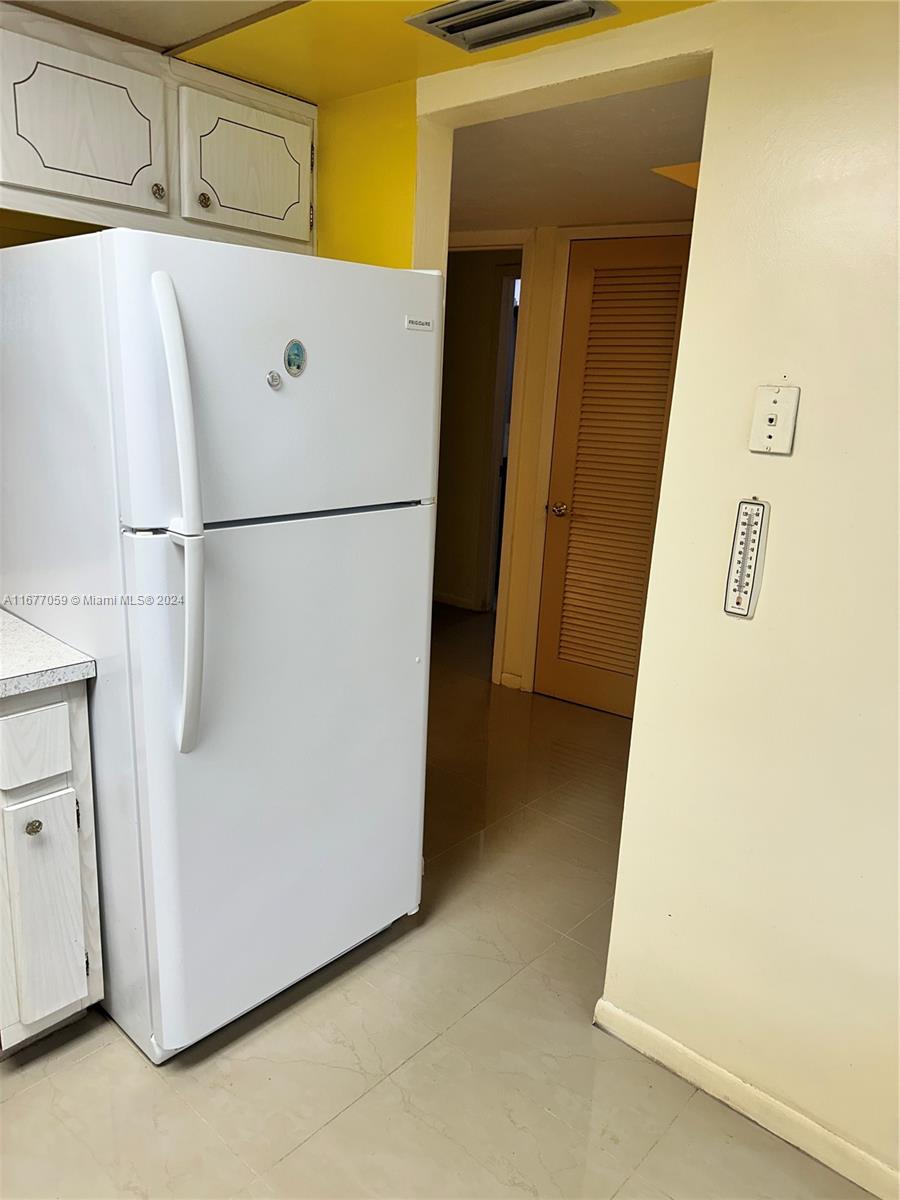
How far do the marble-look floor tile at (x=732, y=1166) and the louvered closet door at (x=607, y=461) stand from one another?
216 centimetres

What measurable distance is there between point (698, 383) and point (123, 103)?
1358 mm

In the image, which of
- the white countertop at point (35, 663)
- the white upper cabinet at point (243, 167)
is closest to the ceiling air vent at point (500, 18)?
the white upper cabinet at point (243, 167)

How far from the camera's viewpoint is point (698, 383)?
1.62m

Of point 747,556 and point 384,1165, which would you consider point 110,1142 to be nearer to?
point 384,1165

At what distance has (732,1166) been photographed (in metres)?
1.66

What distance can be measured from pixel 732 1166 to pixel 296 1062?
2.99 ft

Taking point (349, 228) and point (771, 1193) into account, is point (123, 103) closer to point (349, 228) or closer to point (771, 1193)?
point (349, 228)

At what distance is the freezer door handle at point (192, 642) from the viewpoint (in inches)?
58.7

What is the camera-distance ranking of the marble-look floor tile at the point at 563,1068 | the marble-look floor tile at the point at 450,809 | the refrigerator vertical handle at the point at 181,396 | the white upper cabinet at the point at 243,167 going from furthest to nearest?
the marble-look floor tile at the point at 450,809, the white upper cabinet at the point at 243,167, the marble-look floor tile at the point at 563,1068, the refrigerator vertical handle at the point at 181,396

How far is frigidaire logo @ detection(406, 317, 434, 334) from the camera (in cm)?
184

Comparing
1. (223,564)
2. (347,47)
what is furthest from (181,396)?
(347,47)

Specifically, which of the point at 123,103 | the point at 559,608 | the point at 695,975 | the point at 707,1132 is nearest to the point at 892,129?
the point at 123,103

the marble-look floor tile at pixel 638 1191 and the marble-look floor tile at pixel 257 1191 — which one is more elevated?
the marble-look floor tile at pixel 257 1191

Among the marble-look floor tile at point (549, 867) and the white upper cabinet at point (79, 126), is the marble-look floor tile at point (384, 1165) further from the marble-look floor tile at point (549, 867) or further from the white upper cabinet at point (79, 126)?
the white upper cabinet at point (79, 126)
